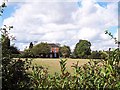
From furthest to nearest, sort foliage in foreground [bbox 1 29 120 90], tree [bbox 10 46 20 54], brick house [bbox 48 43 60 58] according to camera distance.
A: brick house [bbox 48 43 60 58], tree [bbox 10 46 20 54], foliage in foreground [bbox 1 29 120 90]

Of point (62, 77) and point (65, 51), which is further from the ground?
point (65, 51)

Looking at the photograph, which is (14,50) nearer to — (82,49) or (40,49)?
(40,49)

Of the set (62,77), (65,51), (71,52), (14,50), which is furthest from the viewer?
(71,52)

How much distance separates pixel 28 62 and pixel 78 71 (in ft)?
2.30

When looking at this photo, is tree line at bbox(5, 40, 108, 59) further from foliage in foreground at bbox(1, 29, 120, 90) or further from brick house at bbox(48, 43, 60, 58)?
foliage in foreground at bbox(1, 29, 120, 90)

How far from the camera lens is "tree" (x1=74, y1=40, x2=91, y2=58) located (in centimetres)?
377

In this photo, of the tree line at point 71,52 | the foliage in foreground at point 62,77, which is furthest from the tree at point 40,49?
the foliage in foreground at point 62,77

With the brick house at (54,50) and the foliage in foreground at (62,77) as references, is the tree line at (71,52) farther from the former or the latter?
the foliage in foreground at (62,77)

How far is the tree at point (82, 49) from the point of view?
12.4ft

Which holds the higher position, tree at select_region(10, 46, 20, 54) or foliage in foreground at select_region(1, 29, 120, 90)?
tree at select_region(10, 46, 20, 54)

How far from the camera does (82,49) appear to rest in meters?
3.90

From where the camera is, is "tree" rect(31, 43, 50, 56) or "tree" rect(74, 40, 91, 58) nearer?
"tree" rect(74, 40, 91, 58)

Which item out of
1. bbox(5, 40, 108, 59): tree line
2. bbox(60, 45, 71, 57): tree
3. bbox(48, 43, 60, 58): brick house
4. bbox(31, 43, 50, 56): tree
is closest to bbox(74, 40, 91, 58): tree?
bbox(5, 40, 108, 59): tree line

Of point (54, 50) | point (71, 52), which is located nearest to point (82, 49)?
point (71, 52)
